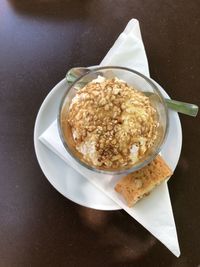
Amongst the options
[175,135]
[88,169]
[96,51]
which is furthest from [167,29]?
[88,169]

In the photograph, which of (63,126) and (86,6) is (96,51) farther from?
A: (63,126)

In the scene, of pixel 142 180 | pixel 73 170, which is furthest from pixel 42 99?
pixel 142 180

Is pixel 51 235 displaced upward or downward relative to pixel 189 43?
downward

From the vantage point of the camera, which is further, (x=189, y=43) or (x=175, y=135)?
(x=189, y=43)

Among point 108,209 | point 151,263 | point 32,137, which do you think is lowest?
point 151,263

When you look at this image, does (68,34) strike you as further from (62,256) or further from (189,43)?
(62,256)

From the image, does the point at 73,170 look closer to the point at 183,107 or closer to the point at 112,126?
the point at 112,126
